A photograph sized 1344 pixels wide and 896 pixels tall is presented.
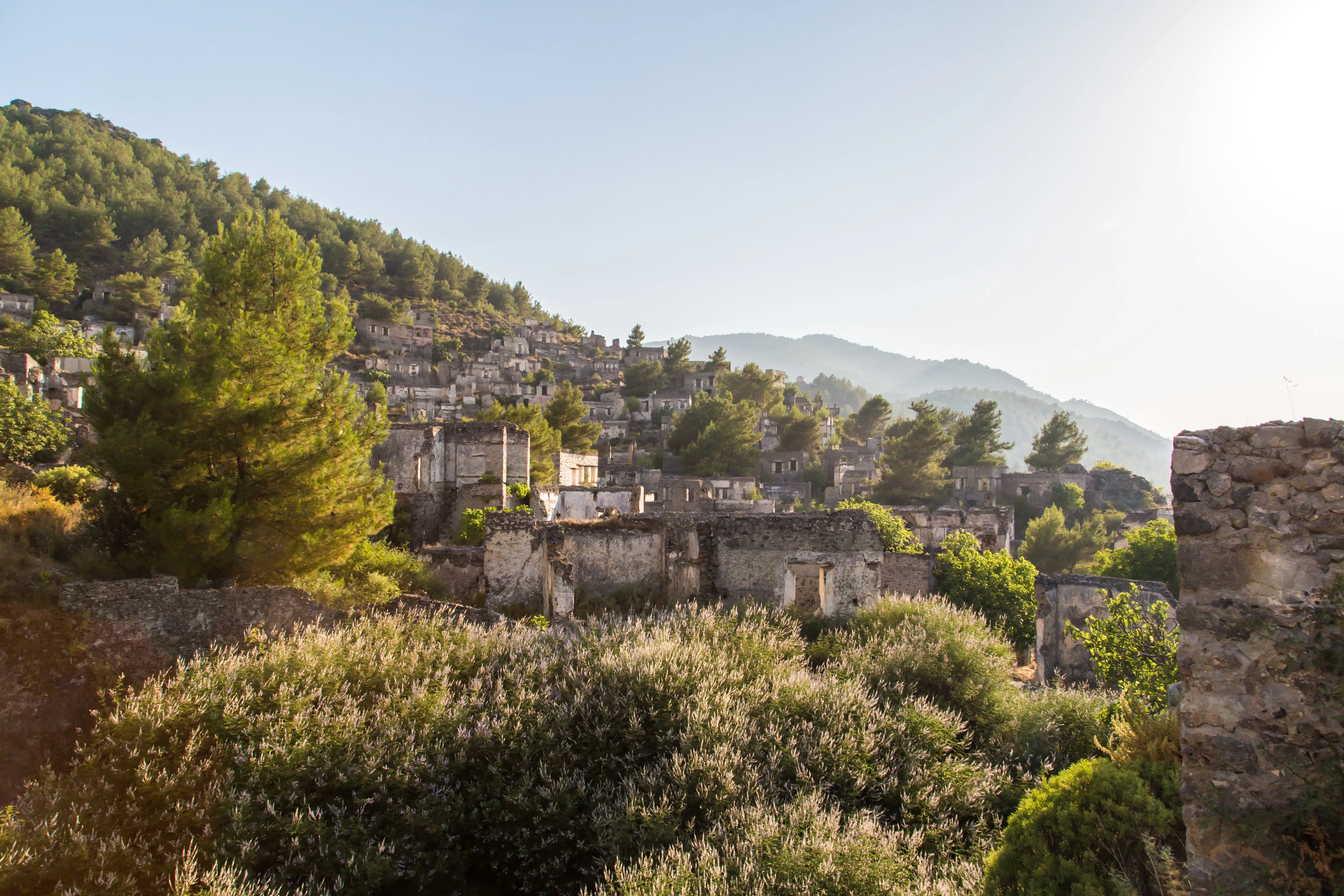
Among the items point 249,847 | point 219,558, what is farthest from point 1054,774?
point 219,558

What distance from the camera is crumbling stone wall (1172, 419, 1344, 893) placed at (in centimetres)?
425

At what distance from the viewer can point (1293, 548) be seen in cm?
441

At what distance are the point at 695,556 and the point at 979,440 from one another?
45174 millimetres

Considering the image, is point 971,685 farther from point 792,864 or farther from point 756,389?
point 756,389

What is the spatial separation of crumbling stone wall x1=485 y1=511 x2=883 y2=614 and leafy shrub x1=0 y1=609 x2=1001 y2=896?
5.47m

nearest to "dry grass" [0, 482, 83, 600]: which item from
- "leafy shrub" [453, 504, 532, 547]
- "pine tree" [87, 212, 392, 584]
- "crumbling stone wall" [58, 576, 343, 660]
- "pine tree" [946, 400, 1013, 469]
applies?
"crumbling stone wall" [58, 576, 343, 660]

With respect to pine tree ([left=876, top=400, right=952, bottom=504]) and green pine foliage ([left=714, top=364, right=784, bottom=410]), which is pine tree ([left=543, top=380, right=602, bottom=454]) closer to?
pine tree ([left=876, top=400, right=952, bottom=504])

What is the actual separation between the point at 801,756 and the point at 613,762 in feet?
7.77

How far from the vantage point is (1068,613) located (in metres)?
16.4

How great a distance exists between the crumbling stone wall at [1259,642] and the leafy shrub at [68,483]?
57.8ft

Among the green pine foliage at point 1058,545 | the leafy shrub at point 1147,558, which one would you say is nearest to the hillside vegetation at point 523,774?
the leafy shrub at point 1147,558

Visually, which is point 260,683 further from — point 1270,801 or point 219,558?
point 1270,801

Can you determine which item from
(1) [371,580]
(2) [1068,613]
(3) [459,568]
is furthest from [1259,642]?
(3) [459,568]

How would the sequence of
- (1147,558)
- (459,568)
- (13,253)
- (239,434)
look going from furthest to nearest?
(13,253), (1147,558), (459,568), (239,434)
